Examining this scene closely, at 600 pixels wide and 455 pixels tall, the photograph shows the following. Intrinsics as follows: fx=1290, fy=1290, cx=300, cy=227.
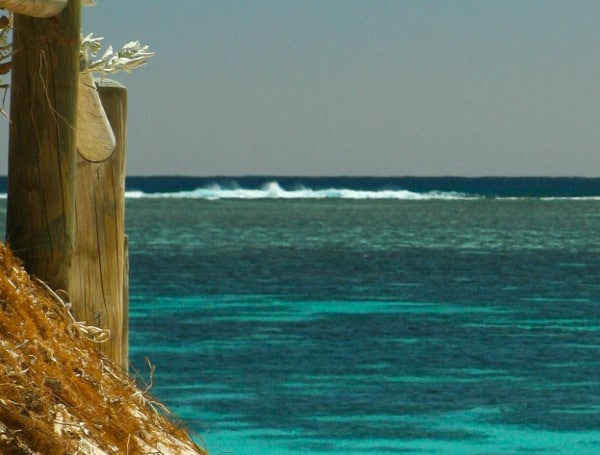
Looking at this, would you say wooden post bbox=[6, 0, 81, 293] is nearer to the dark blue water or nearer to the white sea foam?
the dark blue water

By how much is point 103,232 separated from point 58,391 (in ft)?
3.85

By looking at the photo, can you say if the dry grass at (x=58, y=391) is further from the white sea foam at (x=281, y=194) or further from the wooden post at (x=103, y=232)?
the white sea foam at (x=281, y=194)

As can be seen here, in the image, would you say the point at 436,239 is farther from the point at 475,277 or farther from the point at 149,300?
the point at 149,300

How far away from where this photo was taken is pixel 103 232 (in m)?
5.09

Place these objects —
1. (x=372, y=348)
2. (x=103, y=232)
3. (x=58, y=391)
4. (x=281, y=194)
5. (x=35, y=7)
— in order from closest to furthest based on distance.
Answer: (x=58, y=391) → (x=35, y=7) → (x=103, y=232) → (x=372, y=348) → (x=281, y=194)

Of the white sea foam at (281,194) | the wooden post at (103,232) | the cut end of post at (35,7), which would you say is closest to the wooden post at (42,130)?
the cut end of post at (35,7)

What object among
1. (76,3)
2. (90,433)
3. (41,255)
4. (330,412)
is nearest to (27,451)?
(90,433)

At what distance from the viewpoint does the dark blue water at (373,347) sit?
12.0 meters

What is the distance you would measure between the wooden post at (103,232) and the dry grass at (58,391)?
30 cm

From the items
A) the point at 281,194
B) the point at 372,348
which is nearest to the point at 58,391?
the point at 372,348

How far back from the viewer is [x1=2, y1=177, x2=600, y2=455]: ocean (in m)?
11.9

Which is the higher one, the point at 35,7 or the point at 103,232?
the point at 35,7

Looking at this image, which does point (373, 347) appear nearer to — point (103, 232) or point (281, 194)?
point (103, 232)

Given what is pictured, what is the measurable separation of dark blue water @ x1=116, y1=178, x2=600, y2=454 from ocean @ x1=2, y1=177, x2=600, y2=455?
32 mm
